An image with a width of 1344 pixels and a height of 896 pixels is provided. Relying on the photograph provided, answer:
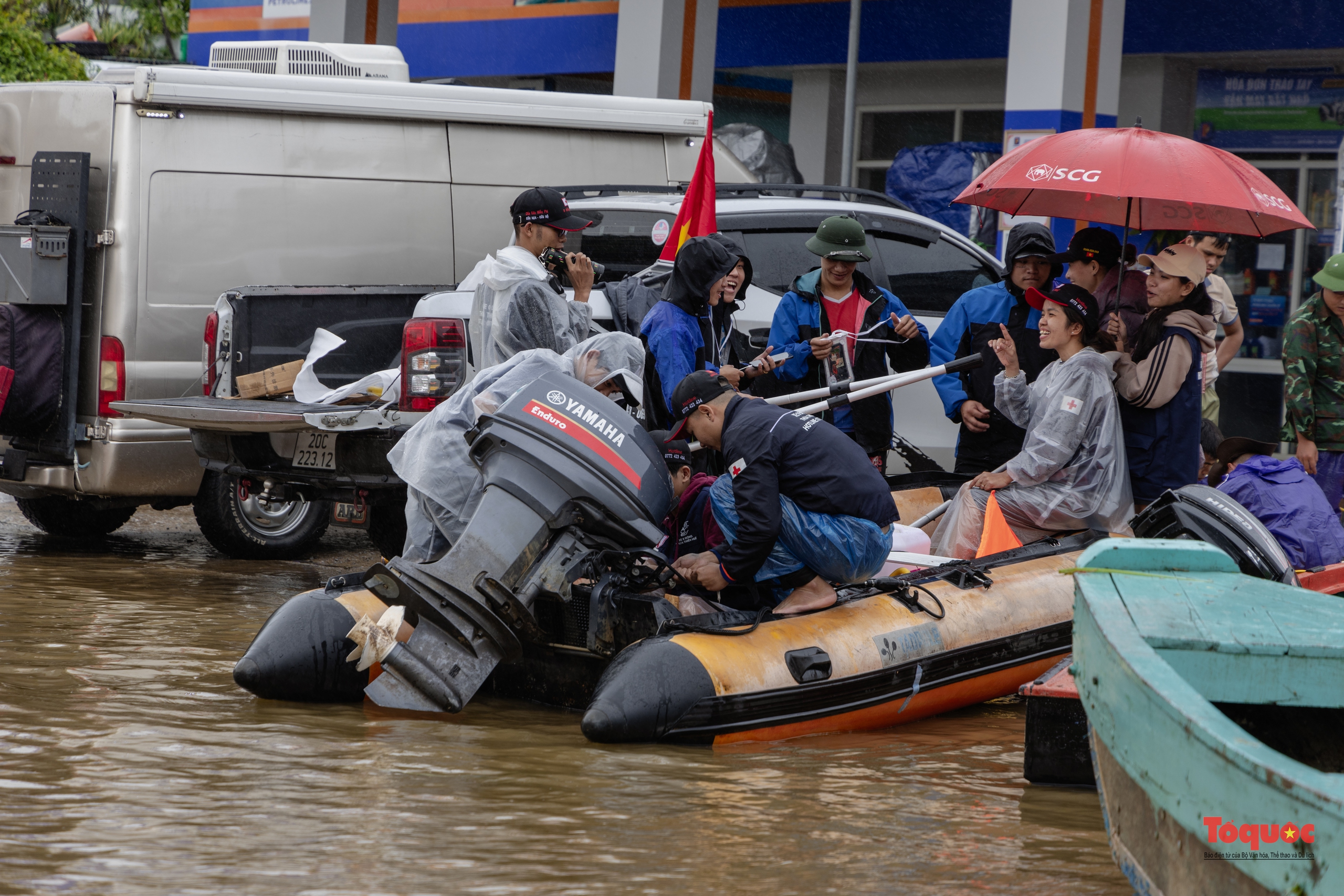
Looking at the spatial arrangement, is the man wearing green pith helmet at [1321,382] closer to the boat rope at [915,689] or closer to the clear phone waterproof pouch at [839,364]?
the clear phone waterproof pouch at [839,364]

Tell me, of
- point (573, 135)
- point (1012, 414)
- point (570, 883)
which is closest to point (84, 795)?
point (570, 883)

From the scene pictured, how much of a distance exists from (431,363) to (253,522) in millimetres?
2253

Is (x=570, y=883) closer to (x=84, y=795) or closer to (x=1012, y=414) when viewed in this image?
(x=84, y=795)

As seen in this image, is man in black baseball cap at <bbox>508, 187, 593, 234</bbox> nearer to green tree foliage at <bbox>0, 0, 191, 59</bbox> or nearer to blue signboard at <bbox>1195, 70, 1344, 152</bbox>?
blue signboard at <bbox>1195, 70, 1344, 152</bbox>

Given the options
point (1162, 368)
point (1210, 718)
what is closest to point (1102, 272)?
point (1162, 368)

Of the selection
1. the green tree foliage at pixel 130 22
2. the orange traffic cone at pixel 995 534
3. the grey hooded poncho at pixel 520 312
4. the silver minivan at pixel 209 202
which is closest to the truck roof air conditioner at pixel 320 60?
the silver minivan at pixel 209 202

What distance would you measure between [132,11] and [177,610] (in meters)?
27.9

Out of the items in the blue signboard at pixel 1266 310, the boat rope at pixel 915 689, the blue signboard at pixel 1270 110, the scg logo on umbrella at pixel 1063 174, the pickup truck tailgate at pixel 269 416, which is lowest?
the boat rope at pixel 915 689

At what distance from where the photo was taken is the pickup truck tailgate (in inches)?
274

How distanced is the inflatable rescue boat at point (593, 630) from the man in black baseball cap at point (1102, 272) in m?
2.09

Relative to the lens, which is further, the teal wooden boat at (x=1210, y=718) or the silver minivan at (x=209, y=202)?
the silver minivan at (x=209, y=202)

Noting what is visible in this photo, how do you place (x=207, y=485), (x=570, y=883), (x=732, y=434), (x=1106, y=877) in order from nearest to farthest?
(x=570, y=883) < (x=1106, y=877) < (x=732, y=434) < (x=207, y=485)

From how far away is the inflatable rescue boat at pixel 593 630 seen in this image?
5.20 metres

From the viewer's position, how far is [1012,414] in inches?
262
